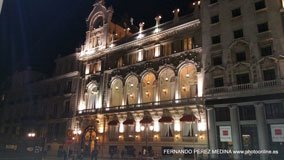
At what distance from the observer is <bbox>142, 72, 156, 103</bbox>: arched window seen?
38094mm

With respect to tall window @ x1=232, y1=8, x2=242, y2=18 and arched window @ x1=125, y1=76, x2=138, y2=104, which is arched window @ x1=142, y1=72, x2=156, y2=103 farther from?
tall window @ x1=232, y1=8, x2=242, y2=18

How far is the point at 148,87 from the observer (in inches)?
1526

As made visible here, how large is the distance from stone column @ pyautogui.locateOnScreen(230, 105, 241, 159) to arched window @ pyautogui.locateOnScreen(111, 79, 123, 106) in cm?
2055

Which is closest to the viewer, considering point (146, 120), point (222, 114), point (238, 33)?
point (222, 114)

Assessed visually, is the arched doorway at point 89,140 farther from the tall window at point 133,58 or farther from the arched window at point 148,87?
the tall window at point 133,58

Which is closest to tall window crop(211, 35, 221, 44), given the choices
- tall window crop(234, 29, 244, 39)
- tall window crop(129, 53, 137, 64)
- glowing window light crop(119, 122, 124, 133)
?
tall window crop(234, 29, 244, 39)

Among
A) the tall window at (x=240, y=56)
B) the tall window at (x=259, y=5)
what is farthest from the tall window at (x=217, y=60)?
the tall window at (x=259, y=5)

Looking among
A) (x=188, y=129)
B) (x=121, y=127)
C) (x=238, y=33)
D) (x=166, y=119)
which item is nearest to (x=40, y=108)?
(x=121, y=127)

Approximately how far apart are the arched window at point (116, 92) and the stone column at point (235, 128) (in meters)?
20.6

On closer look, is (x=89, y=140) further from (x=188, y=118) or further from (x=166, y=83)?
(x=188, y=118)

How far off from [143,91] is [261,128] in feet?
62.0

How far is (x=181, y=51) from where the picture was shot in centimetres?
3431

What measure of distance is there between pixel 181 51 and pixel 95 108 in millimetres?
18970

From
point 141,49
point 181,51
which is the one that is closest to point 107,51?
point 141,49
